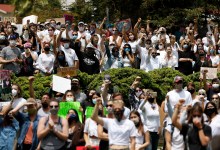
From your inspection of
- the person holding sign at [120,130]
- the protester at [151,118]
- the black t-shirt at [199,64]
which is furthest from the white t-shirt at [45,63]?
the person holding sign at [120,130]

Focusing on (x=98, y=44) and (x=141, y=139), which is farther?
(x=98, y=44)

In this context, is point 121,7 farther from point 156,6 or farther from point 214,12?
point 214,12

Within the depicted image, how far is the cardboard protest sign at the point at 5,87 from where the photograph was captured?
16.9 metres

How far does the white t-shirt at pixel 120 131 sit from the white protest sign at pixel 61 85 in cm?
347

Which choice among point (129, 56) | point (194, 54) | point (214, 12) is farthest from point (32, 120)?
point (214, 12)

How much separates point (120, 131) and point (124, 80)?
22.1ft

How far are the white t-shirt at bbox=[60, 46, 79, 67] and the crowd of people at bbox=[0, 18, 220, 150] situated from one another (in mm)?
29

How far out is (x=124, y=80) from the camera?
66.5ft

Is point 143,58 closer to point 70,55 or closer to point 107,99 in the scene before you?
point 70,55

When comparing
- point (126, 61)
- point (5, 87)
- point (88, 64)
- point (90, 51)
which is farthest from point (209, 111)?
point (126, 61)

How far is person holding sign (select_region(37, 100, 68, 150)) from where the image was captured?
13.6m

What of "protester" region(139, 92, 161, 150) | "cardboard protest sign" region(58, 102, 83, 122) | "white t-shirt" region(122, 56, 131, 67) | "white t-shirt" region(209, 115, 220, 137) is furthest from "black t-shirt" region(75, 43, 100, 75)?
"white t-shirt" region(209, 115, 220, 137)

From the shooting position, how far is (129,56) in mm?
21891

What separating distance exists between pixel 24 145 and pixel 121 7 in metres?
21.0
